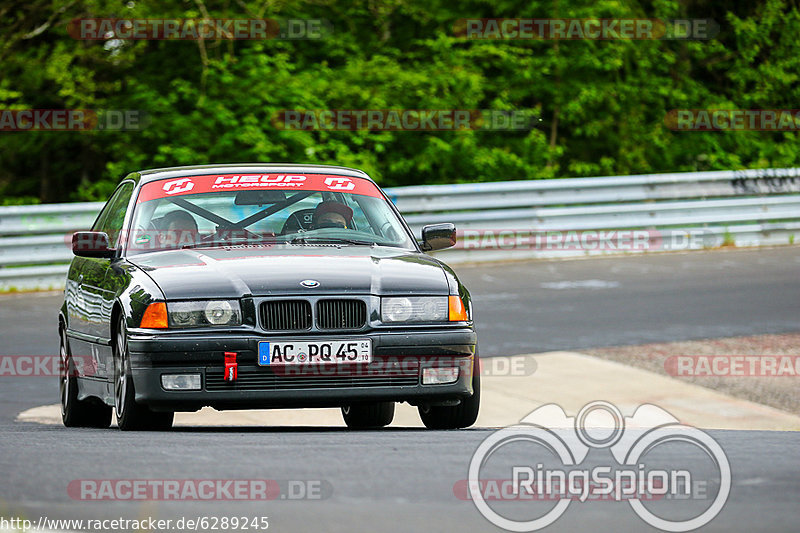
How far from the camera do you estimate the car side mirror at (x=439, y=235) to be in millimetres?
8203

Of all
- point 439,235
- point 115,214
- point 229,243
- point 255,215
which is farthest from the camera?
point 115,214

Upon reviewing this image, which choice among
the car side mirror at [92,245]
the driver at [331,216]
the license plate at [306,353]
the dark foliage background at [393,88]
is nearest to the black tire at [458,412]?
the license plate at [306,353]

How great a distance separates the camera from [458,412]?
7543mm

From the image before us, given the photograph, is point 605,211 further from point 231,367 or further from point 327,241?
point 231,367

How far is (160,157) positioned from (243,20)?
2511 mm

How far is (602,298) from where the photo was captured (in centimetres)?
1484

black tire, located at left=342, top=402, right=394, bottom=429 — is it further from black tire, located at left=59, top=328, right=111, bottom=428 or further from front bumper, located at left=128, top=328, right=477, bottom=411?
front bumper, located at left=128, top=328, right=477, bottom=411

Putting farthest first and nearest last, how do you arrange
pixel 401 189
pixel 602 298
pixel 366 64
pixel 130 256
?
1. pixel 366 64
2. pixel 401 189
3. pixel 602 298
4. pixel 130 256

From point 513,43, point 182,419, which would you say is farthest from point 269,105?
point 182,419

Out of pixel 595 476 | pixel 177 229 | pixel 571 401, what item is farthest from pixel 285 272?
pixel 571 401

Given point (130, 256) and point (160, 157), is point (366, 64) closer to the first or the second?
point (160, 157)

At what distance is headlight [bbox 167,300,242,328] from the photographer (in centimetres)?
668

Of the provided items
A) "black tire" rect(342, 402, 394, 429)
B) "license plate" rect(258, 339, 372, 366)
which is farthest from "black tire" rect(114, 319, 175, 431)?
"black tire" rect(342, 402, 394, 429)

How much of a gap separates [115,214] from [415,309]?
103 inches
